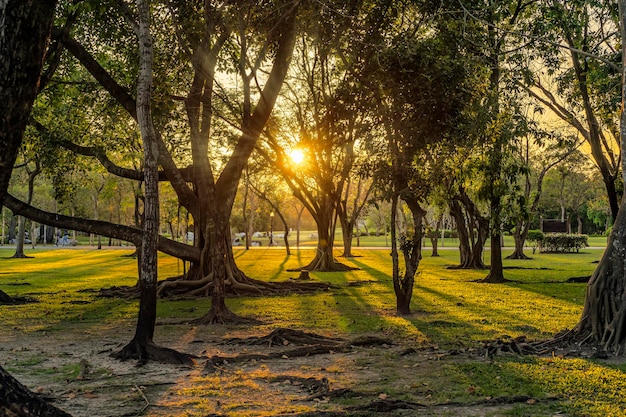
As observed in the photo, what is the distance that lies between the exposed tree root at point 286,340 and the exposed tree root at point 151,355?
5.50ft

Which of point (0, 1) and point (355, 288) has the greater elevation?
point (0, 1)

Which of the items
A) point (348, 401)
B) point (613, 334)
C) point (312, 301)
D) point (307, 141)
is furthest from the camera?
point (307, 141)

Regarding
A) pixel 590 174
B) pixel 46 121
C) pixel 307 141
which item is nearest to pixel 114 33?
pixel 46 121

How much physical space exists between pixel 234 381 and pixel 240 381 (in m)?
0.08

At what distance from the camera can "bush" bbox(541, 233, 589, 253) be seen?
49.3 metres

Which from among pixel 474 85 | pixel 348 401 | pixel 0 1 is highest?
pixel 474 85

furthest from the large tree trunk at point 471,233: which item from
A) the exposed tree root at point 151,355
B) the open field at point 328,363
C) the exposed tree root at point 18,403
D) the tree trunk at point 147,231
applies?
the exposed tree root at point 18,403

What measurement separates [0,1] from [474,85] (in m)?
12.1

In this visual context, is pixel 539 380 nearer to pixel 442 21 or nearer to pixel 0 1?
pixel 0 1

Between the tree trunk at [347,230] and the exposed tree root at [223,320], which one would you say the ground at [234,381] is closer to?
the exposed tree root at [223,320]

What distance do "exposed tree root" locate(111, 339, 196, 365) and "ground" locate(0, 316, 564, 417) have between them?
0.18 m

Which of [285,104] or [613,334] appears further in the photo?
[285,104]

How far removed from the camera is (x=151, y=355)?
1038 centimetres

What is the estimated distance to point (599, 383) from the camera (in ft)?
27.7
